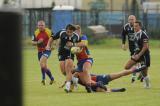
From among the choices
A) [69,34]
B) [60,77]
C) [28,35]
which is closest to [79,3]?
[28,35]

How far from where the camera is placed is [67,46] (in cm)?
1675

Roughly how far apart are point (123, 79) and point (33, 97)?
23.5 ft

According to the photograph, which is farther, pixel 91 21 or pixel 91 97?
pixel 91 21

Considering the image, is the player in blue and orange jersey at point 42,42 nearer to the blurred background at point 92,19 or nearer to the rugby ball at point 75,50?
the rugby ball at point 75,50

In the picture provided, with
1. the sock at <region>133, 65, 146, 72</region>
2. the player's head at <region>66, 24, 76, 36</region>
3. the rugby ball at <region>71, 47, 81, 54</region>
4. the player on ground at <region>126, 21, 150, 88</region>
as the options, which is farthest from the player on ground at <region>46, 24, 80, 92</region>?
the player on ground at <region>126, 21, 150, 88</region>

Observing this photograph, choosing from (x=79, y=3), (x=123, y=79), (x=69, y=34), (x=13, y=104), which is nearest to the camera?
(x=13, y=104)

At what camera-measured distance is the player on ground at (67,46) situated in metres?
16.0

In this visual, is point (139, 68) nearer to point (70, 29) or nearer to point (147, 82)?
point (147, 82)

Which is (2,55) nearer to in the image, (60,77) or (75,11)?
(60,77)

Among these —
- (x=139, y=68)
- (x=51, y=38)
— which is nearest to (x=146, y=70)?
(x=139, y=68)

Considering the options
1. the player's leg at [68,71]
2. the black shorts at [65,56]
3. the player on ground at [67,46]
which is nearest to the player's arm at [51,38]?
the player on ground at [67,46]

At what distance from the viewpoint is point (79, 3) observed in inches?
Answer: 2534

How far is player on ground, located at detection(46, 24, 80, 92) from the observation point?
16.0 meters

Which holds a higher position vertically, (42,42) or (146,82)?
(42,42)
